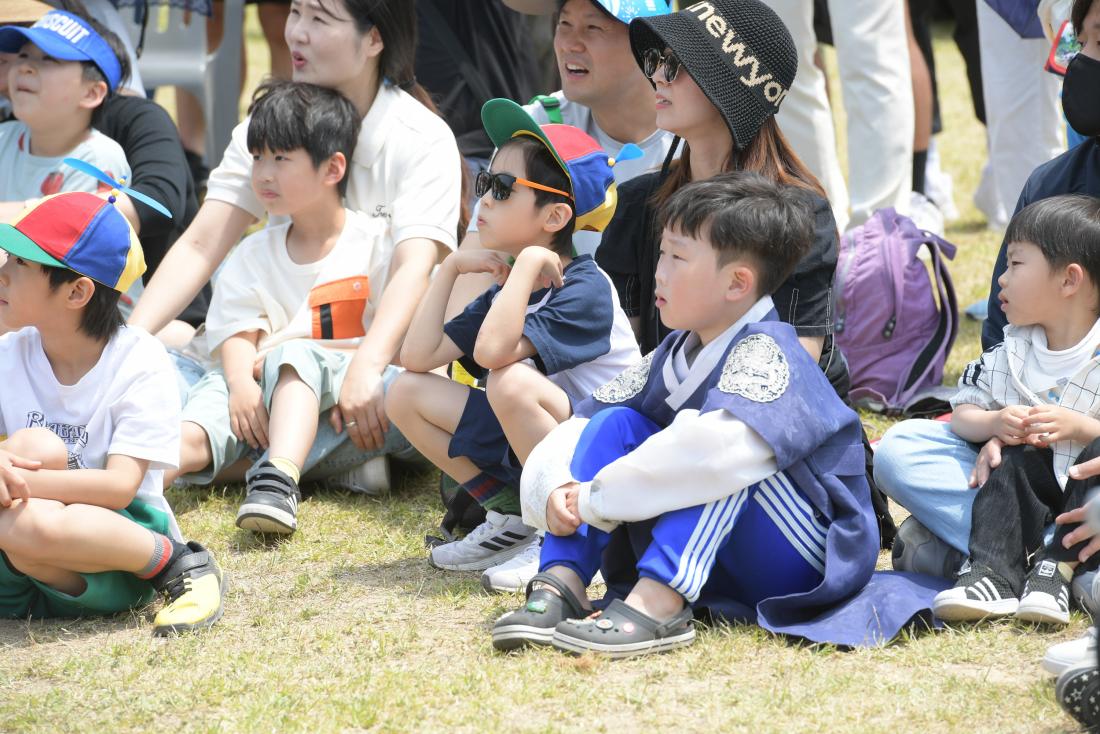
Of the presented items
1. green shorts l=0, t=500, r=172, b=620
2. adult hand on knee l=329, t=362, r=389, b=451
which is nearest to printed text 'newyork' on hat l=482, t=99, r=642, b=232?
adult hand on knee l=329, t=362, r=389, b=451

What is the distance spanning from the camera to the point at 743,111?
3.30 metres

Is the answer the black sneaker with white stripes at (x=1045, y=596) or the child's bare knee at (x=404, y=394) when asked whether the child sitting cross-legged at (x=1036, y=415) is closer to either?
the black sneaker with white stripes at (x=1045, y=596)

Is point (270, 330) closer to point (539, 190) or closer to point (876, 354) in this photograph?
point (539, 190)

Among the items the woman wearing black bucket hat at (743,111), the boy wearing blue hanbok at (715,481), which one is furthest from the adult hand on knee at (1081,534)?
the woman wearing black bucket hat at (743,111)

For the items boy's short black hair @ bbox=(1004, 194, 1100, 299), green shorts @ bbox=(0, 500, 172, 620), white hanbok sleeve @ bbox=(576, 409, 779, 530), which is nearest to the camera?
white hanbok sleeve @ bbox=(576, 409, 779, 530)

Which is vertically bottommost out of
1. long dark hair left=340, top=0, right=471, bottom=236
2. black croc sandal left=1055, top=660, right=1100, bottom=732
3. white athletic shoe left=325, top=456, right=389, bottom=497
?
white athletic shoe left=325, top=456, right=389, bottom=497

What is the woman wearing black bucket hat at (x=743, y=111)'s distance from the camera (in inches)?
129

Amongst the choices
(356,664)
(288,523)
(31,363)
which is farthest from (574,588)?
(31,363)

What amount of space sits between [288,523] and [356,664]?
2.98 ft

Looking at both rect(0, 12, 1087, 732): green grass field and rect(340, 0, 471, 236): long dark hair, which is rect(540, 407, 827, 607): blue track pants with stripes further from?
rect(340, 0, 471, 236): long dark hair

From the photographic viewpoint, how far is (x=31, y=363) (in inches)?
126

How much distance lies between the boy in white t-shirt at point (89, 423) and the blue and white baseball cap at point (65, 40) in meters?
1.51

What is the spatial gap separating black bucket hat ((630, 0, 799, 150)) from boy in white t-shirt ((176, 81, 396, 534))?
1251 millimetres

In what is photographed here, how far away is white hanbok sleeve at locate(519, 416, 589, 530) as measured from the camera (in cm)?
289
